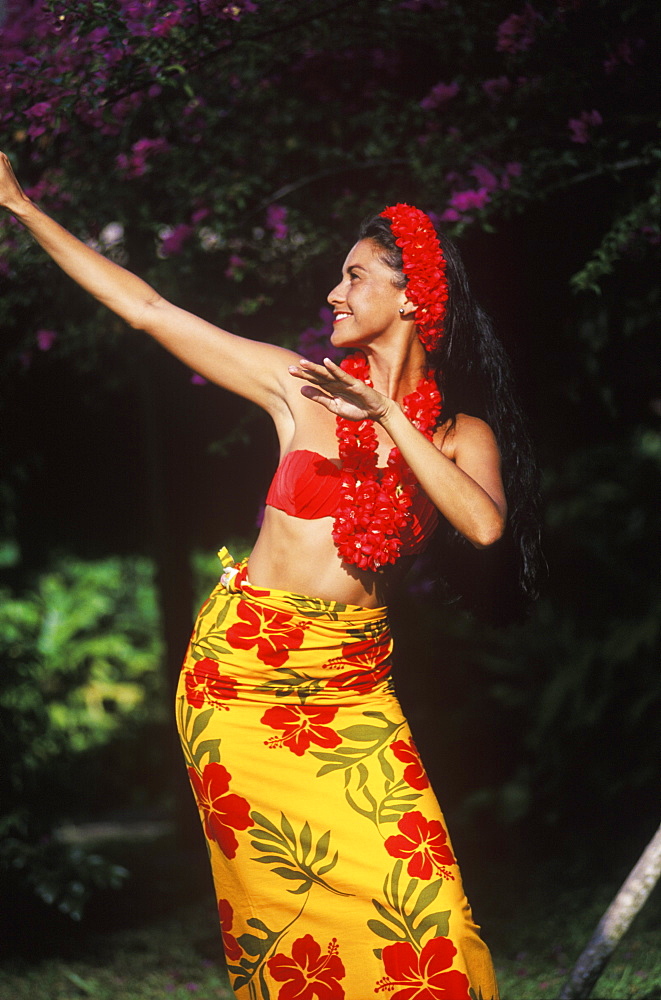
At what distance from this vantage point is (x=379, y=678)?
2.66 meters

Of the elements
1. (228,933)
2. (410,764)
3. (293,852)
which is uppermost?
(410,764)

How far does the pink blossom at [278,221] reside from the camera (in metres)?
3.80

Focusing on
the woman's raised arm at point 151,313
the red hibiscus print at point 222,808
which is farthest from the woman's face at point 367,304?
the red hibiscus print at point 222,808

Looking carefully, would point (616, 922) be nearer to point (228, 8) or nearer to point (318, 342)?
point (318, 342)

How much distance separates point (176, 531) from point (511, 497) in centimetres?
323

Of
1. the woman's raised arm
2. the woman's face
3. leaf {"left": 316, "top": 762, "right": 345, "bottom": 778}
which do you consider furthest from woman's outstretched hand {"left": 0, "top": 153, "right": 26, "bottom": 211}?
leaf {"left": 316, "top": 762, "right": 345, "bottom": 778}

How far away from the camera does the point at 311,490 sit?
2.60m

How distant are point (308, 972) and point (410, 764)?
520mm

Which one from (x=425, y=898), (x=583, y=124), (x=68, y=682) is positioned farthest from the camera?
(x=68, y=682)

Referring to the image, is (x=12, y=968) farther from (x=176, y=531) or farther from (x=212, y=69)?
(x=212, y=69)

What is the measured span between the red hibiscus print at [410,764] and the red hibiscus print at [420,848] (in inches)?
2.9

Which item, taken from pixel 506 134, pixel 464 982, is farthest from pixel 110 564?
pixel 464 982

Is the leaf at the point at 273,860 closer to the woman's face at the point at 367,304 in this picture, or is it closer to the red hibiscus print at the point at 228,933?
the red hibiscus print at the point at 228,933

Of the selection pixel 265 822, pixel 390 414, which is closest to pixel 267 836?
pixel 265 822
